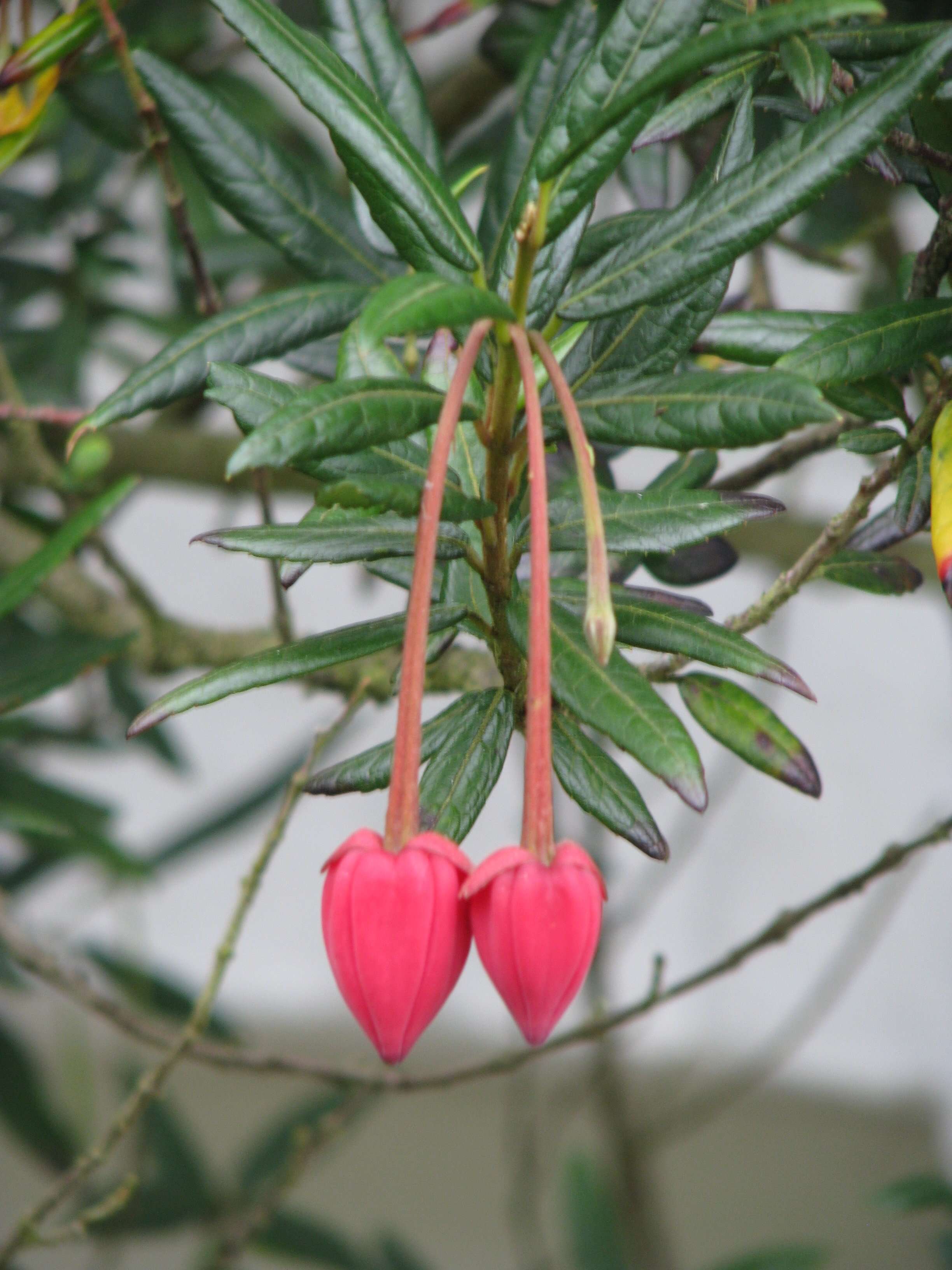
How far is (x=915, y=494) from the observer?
0.37 metres

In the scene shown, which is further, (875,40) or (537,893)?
(875,40)

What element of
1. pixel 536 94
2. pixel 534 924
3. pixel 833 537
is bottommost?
pixel 534 924

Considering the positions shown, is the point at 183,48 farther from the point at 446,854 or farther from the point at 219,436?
the point at 446,854

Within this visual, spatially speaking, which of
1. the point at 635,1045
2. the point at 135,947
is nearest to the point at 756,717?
the point at 135,947

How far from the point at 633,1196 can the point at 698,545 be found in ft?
2.72

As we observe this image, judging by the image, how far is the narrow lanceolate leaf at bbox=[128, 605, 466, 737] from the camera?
0.33 metres

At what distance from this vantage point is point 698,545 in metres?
0.50

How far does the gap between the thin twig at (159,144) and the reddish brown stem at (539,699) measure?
309 mm

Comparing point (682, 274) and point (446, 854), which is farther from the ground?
point (682, 274)

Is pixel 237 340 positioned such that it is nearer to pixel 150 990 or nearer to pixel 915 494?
pixel 915 494

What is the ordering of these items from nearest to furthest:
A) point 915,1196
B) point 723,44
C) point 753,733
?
point 723,44, point 753,733, point 915,1196

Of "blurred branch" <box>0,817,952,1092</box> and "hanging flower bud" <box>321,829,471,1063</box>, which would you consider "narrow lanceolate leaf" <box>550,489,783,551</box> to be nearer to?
"hanging flower bud" <box>321,829,471,1063</box>

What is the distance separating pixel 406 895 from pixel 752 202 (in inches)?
8.4

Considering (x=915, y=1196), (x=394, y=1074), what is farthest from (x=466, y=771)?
(x=915, y=1196)
